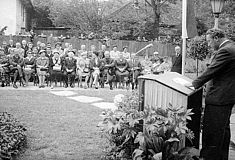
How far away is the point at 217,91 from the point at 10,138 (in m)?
2.82

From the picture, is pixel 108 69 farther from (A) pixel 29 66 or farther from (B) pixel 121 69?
(A) pixel 29 66

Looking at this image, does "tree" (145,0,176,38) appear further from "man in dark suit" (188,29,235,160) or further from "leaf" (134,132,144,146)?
"leaf" (134,132,144,146)

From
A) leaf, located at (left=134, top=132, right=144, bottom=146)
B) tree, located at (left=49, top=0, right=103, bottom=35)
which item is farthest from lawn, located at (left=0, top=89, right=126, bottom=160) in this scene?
tree, located at (left=49, top=0, right=103, bottom=35)

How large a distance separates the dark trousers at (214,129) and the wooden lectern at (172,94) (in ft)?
0.57

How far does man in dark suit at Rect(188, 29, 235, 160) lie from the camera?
4.22 metres

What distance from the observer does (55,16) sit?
115 ft

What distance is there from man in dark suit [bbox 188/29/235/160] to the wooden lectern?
0.16 metres

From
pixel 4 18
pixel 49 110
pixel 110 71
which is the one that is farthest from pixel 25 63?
pixel 4 18

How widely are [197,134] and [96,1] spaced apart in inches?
1148

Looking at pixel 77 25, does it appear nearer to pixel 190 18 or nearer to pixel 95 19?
pixel 95 19

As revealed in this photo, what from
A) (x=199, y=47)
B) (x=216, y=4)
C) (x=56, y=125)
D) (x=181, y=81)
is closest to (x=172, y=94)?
(x=181, y=81)

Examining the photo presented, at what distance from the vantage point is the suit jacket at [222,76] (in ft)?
13.8

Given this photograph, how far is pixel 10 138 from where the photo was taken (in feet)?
17.1

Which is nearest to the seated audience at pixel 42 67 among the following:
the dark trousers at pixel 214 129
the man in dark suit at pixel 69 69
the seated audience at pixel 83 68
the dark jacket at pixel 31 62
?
the dark jacket at pixel 31 62
